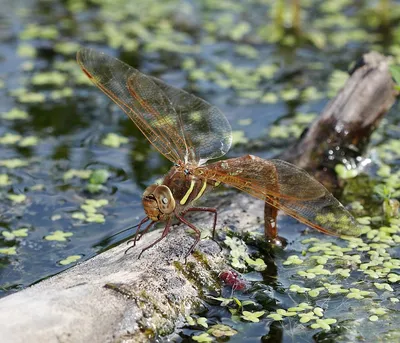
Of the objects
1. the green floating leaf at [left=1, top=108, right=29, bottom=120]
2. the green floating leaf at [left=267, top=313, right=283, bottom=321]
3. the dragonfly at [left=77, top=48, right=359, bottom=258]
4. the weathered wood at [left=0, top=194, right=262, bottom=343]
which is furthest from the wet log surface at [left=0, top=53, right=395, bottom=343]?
the green floating leaf at [left=1, top=108, right=29, bottom=120]

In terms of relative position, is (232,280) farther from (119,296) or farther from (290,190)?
(119,296)

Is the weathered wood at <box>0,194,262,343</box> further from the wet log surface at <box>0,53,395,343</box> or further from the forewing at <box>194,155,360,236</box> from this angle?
the forewing at <box>194,155,360,236</box>

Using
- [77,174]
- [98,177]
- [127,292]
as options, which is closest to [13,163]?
[77,174]

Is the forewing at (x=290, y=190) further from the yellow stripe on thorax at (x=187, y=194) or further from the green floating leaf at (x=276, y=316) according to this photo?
the green floating leaf at (x=276, y=316)

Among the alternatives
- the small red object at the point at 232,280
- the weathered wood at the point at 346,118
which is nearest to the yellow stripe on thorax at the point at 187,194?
the small red object at the point at 232,280

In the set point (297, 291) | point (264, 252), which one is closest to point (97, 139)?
point (264, 252)

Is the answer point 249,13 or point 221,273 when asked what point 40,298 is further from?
point 249,13

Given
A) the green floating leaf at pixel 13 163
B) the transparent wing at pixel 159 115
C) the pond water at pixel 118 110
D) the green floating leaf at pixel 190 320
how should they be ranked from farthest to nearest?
1. the green floating leaf at pixel 13 163
2. the pond water at pixel 118 110
3. the transparent wing at pixel 159 115
4. the green floating leaf at pixel 190 320
